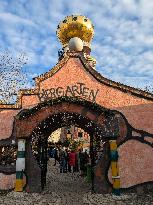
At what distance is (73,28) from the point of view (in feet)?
75.5

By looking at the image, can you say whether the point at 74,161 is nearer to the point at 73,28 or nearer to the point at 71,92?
the point at 71,92

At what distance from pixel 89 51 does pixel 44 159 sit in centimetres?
1587

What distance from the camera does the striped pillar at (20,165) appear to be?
1105 centimetres

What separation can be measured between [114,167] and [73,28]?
14327 mm

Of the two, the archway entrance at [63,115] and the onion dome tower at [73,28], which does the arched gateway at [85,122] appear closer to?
the archway entrance at [63,115]

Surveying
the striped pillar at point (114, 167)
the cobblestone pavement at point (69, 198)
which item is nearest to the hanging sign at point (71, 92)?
the striped pillar at point (114, 167)

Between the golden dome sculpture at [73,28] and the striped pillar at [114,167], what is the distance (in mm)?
13711

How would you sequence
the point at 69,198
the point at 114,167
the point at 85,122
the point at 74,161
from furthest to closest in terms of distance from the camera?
the point at 74,161 → the point at 85,122 → the point at 114,167 → the point at 69,198

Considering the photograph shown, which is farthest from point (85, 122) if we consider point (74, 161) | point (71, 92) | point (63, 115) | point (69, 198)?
point (74, 161)

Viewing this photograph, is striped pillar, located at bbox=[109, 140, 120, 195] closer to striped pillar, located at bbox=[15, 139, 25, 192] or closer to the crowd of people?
striped pillar, located at bbox=[15, 139, 25, 192]

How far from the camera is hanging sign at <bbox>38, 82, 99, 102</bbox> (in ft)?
40.0

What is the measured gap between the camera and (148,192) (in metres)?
11.1

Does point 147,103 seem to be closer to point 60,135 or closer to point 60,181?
point 60,181

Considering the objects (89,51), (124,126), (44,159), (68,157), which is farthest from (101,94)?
(89,51)
